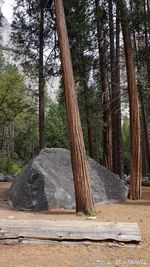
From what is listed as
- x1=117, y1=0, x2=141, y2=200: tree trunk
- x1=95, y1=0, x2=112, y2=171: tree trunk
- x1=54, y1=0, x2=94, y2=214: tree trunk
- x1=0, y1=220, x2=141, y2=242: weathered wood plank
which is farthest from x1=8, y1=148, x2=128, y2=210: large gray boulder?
x1=0, y1=220, x2=141, y2=242: weathered wood plank

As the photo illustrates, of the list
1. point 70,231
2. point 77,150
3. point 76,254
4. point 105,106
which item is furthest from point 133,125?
point 76,254

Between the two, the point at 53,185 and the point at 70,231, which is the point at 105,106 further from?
the point at 70,231

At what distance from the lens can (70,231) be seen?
584 cm

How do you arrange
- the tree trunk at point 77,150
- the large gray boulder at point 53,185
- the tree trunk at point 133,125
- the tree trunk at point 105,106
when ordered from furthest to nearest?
the tree trunk at point 105,106, the tree trunk at point 133,125, the large gray boulder at point 53,185, the tree trunk at point 77,150

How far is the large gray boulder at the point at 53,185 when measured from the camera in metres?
9.19

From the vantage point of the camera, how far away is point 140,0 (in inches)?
464

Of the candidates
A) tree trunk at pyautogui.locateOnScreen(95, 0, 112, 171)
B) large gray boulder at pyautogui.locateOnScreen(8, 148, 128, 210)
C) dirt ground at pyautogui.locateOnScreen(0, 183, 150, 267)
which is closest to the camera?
dirt ground at pyautogui.locateOnScreen(0, 183, 150, 267)

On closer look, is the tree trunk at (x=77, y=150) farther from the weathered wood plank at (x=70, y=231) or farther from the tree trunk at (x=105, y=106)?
the tree trunk at (x=105, y=106)

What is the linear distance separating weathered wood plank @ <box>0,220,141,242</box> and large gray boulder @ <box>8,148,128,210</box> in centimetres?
313

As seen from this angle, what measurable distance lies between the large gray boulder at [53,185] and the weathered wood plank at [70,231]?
3.13m

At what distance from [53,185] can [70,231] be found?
3.64 m

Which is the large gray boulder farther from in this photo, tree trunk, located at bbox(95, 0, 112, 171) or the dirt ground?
the dirt ground

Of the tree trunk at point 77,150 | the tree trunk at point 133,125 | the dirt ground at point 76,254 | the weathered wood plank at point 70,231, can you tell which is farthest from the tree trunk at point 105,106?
the weathered wood plank at point 70,231

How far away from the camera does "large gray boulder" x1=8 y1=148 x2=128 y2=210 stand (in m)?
9.19
